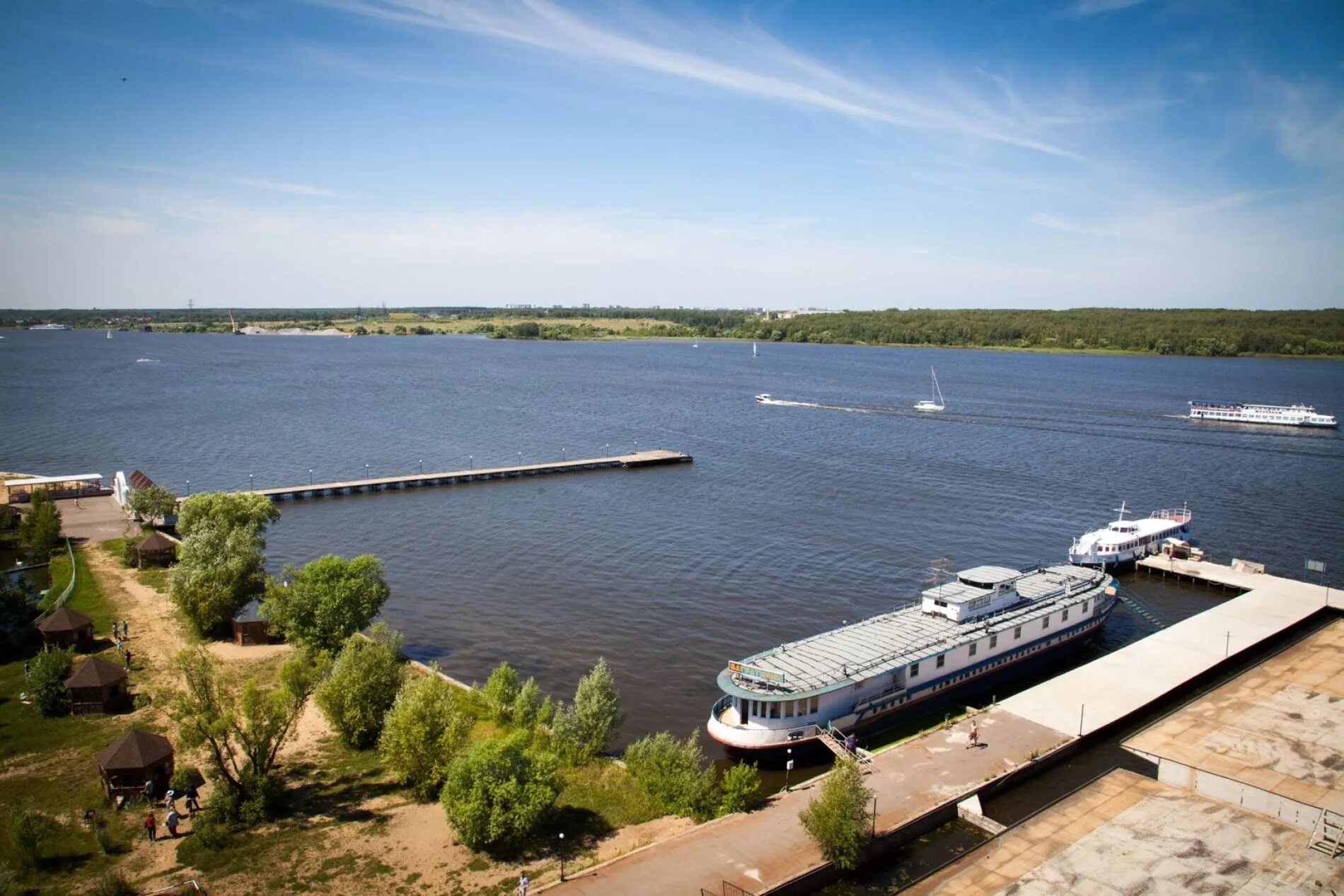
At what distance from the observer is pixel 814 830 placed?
85.1ft

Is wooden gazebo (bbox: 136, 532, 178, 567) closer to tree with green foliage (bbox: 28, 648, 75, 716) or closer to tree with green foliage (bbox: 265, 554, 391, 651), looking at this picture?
tree with green foliage (bbox: 265, 554, 391, 651)

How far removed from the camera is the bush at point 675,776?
28750 millimetres

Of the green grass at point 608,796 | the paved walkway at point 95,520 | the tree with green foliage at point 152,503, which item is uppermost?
the tree with green foliage at point 152,503

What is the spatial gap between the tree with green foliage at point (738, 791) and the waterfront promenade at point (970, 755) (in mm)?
554

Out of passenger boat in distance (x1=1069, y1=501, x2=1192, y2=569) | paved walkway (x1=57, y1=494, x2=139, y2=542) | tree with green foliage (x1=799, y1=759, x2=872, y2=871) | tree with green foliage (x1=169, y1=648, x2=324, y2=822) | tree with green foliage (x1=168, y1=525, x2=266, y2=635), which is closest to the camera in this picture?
tree with green foliage (x1=799, y1=759, x2=872, y2=871)

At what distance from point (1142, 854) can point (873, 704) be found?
11561mm

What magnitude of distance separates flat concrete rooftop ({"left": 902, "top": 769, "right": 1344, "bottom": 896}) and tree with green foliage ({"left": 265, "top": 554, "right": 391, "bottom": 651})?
27.5 meters

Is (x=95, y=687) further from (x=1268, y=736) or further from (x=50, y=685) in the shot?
(x=1268, y=736)

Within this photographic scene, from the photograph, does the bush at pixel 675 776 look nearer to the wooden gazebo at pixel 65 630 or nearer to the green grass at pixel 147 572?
the wooden gazebo at pixel 65 630

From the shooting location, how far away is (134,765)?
94.0 feet

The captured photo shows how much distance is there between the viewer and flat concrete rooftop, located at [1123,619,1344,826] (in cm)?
3134

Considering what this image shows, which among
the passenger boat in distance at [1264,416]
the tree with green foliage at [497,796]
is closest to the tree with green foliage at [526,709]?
the tree with green foliage at [497,796]

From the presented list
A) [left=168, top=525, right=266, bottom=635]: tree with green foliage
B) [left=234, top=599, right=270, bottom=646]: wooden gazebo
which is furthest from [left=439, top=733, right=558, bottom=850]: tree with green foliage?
[left=168, top=525, right=266, bottom=635]: tree with green foliage

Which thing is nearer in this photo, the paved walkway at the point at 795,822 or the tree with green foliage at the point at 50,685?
the paved walkway at the point at 795,822
